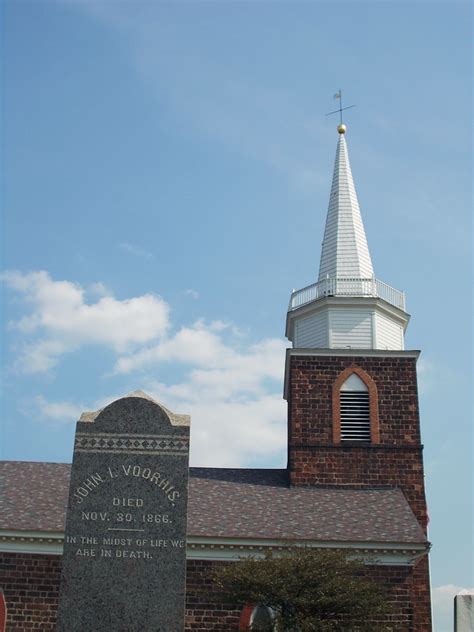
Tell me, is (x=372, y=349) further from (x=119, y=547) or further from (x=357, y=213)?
(x=119, y=547)

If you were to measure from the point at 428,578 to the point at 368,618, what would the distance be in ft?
21.6

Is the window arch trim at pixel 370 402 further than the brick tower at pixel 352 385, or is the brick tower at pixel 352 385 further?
the window arch trim at pixel 370 402

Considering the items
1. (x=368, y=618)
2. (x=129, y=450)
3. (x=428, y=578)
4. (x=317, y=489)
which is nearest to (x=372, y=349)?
(x=317, y=489)

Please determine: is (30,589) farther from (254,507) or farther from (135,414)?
(135,414)

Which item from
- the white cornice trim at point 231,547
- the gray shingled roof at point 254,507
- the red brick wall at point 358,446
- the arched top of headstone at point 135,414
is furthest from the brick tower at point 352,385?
the arched top of headstone at point 135,414

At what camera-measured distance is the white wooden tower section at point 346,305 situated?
1238 inches

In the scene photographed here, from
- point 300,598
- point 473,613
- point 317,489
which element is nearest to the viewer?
point 473,613

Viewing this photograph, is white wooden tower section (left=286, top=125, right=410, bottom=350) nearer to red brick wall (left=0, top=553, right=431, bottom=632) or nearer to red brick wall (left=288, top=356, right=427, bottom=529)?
red brick wall (left=288, top=356, right=427, bottom=529)

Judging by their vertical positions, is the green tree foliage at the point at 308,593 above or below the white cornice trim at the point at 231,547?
below

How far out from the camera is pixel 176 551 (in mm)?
12016

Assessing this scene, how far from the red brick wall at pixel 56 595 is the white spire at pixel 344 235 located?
12370 millimetres

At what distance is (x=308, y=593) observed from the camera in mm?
20359

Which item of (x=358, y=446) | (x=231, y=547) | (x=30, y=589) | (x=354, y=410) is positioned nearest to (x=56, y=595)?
(x=30, y=589)

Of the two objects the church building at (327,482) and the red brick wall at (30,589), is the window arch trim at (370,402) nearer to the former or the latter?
the church building at (327,482)
